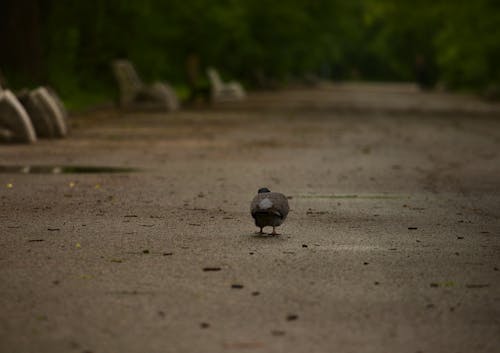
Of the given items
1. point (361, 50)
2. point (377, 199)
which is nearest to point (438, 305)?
point (377, 199)

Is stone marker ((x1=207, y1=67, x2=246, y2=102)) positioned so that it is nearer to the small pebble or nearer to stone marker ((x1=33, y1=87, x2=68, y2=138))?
stone marker ((x1=33, y1=87, x2=68, y2=138))

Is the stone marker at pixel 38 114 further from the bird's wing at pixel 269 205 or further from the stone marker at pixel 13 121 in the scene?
the bird's wing at pixel 269 205

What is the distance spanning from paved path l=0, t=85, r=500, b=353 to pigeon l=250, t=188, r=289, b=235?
0.59 ft

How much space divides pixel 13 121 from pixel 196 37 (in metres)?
32.1

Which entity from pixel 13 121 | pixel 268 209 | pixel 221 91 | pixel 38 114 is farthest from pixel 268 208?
pixel 221 91

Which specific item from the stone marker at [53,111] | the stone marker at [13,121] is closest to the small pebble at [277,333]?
the stone marker at [13,121]

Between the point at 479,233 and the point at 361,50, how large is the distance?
129m

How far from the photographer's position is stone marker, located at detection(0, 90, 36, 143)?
21.7 metres

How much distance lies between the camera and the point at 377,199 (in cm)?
1366

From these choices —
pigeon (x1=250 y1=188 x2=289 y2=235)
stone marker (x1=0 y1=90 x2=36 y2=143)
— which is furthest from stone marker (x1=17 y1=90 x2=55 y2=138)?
pigeon (x1=250 y1=188 x2=289 y2=235)

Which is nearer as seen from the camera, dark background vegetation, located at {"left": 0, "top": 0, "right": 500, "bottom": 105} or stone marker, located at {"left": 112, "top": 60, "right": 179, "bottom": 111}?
dark background vegetation, located at {"left": 0, "top": 0, "right": 500, "bottom": 105}

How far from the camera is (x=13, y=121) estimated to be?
22.2m

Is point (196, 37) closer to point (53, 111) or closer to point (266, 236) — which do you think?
point (53, 111)

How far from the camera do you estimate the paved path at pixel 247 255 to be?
6.66m
